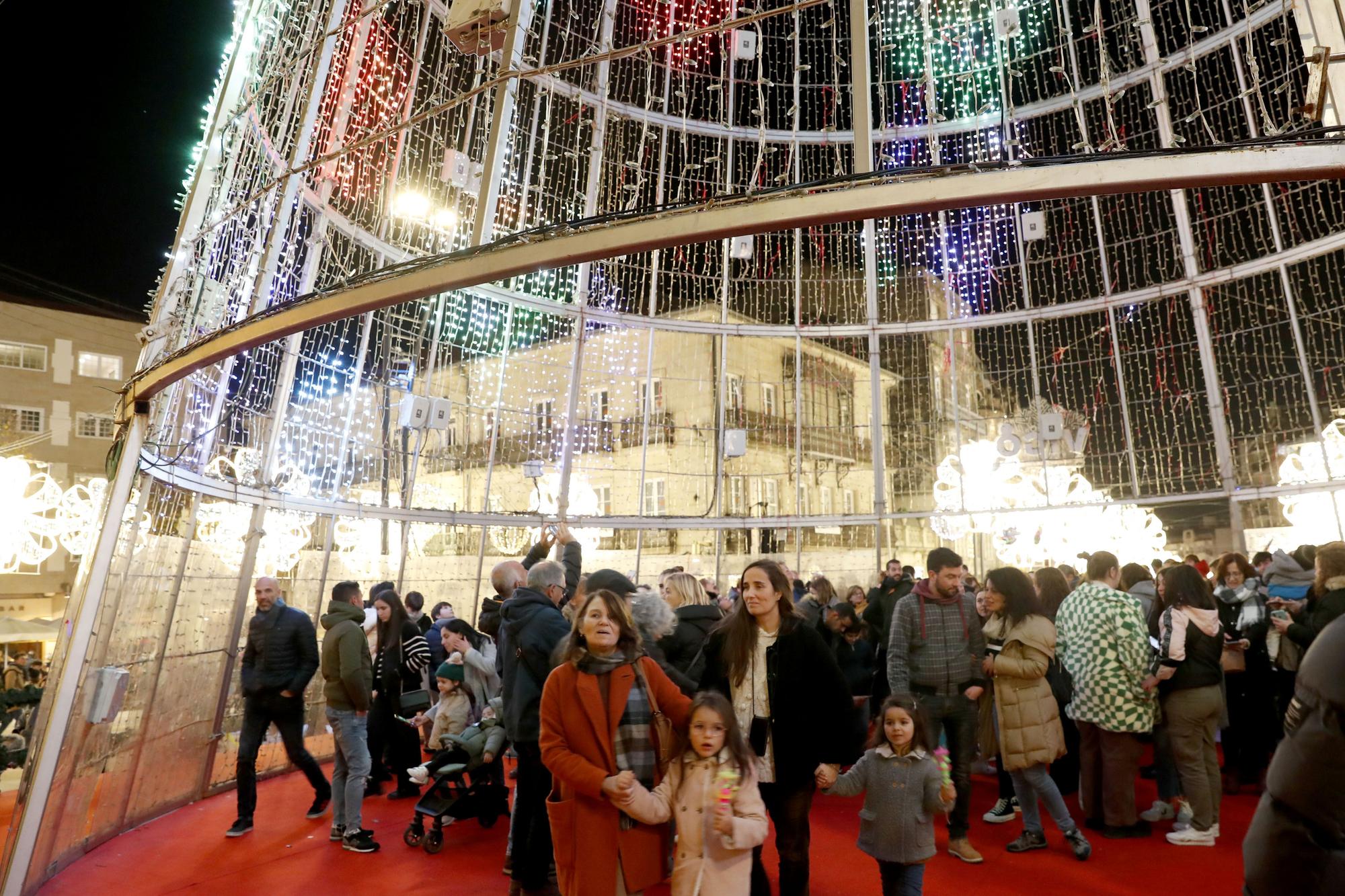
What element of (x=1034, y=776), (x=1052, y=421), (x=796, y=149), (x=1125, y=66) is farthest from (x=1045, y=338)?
(x=1034, y=776)

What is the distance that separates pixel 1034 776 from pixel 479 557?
7.04m

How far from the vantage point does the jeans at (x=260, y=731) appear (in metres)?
4.91

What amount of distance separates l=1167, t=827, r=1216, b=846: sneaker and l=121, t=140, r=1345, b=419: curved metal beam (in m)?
3.70

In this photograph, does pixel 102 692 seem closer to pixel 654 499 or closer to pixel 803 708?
pixel 803 708

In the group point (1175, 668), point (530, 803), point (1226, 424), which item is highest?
point (1226, 424)

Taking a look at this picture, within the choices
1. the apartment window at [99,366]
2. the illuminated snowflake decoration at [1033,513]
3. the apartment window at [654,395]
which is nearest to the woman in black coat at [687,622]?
the apartment window at [654,395]

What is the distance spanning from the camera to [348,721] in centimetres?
472

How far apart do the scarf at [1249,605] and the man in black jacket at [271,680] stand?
19.0 feet

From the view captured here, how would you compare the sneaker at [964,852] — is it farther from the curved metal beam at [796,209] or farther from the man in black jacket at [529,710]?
the curved metal beam at [796,209]

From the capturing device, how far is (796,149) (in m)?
12.3

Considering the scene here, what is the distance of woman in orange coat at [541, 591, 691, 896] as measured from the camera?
2.53 m

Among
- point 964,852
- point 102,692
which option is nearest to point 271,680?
point 102,692

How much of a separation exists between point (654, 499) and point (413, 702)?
19.0 feet

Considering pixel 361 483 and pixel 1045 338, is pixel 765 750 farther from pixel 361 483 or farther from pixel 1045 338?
pixel 1045 338
